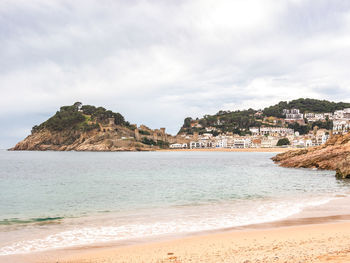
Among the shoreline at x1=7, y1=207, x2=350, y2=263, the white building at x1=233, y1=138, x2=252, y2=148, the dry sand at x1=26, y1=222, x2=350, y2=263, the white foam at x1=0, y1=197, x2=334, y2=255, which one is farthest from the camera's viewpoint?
the white building at x1=233, y1=138, x2=252, y2=148

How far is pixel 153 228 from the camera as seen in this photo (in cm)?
1002

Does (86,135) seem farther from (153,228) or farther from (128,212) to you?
(153,228)

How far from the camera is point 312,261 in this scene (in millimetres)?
5500

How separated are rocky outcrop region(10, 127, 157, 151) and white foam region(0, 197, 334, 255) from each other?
15887 centimetres

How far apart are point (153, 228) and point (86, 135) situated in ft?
573

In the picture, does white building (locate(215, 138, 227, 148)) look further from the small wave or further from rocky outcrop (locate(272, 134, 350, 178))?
the small wave

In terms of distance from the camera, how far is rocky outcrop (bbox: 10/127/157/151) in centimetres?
16962

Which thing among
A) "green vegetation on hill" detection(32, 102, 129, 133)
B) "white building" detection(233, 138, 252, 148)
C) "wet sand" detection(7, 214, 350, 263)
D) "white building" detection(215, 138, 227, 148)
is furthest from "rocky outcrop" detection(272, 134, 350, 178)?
"green vegetation on hill" detection(32, 102, 129, 133)

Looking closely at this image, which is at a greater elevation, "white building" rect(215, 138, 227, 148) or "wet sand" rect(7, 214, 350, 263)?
"white building" rect(215, 138, 227, 148)

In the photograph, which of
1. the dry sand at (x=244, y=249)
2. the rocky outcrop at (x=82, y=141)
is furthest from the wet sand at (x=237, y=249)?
the rocky outcrop at (x=82, y=141)

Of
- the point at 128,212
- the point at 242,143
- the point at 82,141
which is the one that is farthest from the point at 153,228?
the point at 242,143

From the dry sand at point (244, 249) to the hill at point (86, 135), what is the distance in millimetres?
162315

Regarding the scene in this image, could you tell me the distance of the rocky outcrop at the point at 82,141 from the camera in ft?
557

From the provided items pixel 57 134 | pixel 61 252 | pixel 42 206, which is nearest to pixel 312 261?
pixel 61 252
